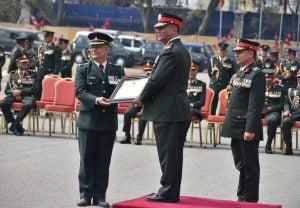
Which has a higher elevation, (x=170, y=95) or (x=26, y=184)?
(x=170, y=95)

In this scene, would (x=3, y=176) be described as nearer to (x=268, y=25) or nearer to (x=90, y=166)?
(x=90, y=166)

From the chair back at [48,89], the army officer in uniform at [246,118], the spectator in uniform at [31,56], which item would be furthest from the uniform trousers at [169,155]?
the chair back at [48,89]

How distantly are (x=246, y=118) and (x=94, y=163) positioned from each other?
169 cm

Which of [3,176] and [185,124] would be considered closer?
[185,124]

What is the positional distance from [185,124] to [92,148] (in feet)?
3.95

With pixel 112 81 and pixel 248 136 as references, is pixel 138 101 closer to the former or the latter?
pixel 112 81

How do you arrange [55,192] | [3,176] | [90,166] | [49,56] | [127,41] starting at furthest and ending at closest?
[127,41], [49,56], [3,176], [55,192], [90,166]

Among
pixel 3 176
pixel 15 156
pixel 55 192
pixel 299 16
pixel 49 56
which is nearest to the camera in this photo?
pixel 55 192

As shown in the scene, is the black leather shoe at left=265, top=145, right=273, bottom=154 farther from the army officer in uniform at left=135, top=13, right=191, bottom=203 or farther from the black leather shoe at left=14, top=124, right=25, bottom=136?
the army officer in uniform at left=135, top=13, right=191, bottom=203

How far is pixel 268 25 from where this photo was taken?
236ft

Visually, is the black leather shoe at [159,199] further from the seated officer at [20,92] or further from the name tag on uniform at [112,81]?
the seated officer at [20,92]

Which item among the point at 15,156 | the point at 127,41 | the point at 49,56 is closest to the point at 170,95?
the point at 15,156

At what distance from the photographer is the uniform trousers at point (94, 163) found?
35.8 feet

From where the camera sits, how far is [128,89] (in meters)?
10.5
